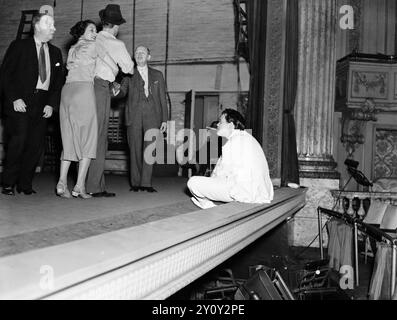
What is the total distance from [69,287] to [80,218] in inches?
56.8

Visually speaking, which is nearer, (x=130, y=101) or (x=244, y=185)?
(x=244, y=185)

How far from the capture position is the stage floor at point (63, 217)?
1.93 m

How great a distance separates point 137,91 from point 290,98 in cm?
313

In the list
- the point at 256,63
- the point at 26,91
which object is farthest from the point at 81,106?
the point at 256,63

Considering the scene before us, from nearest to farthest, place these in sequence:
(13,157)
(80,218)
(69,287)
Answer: (69,287), (80,218), (13,157)

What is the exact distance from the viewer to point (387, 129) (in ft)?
32.7

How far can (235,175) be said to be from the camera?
369cm

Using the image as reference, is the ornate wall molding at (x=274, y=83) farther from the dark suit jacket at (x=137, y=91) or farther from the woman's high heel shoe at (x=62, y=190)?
the woman's high heel shoe at (x=62, y=190)

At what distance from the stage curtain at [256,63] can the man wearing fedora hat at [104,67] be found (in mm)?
3274

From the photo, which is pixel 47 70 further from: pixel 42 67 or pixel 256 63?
pixel 256 63

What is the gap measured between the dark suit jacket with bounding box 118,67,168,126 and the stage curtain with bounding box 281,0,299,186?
105 inches

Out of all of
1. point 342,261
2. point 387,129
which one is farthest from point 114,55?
point 387,129

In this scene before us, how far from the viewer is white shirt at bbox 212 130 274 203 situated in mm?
3697
